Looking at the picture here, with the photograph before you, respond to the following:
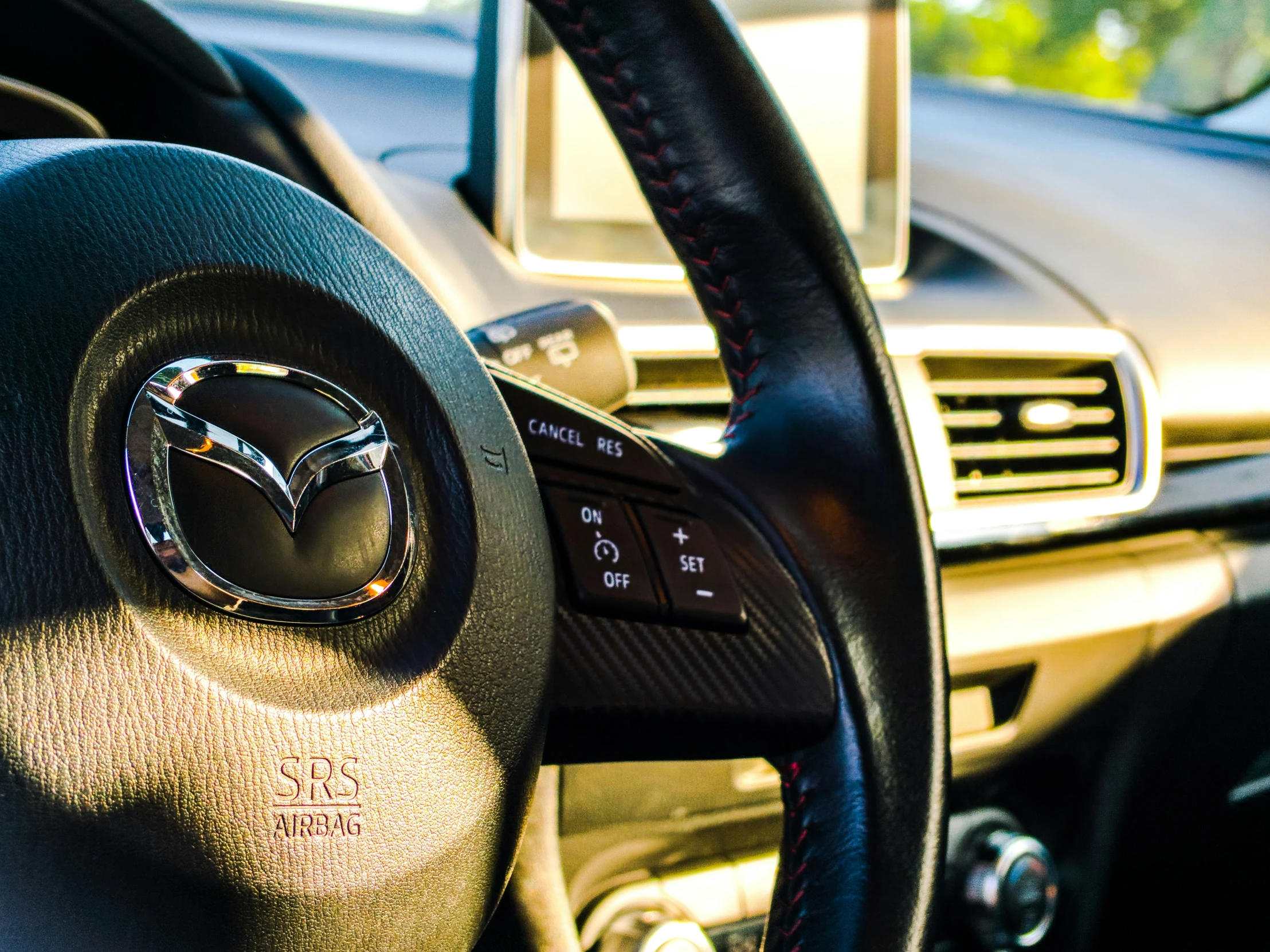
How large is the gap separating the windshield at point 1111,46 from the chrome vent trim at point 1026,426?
4.04ft

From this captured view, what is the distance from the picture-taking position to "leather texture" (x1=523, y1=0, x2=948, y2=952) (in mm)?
640

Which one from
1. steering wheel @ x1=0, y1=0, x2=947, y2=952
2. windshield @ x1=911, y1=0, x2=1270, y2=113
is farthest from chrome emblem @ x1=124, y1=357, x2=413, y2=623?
windshield @ x1=911, y1=0, x2=1270, y2=113

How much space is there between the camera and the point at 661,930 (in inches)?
34.2

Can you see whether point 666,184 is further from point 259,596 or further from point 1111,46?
point 1111,46

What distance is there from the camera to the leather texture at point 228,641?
15.5 inches

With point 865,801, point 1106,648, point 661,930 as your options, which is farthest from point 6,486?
point 1106,648

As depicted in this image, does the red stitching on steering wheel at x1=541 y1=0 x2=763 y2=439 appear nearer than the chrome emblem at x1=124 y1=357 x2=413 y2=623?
No

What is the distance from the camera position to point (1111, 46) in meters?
8.02

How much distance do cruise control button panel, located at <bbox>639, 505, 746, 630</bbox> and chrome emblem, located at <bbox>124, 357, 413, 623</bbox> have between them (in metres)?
0.18

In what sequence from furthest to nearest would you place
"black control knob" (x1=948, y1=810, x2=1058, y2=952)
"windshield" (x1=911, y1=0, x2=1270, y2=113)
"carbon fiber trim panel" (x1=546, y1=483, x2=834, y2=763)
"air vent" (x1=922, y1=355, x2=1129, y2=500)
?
"windshield" (x1=911, y1=0, x2=1270, y2=113) < "air vent" (x1=922, y1=355, x2=1129, y2=500) < "black control knob" (x1=948, y1=810, x2=1058, y2=952) < "carbon fiber trim panel" (x1=546, y1=483, x2=834, y2=763)

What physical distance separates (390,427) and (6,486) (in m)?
0.15

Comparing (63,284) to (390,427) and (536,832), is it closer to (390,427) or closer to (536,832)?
(390,427)

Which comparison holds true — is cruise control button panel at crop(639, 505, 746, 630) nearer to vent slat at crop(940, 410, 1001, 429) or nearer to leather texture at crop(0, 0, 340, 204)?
leather texture at crop(0, 0, 340, 204)

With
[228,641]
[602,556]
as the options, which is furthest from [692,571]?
[228,641]
